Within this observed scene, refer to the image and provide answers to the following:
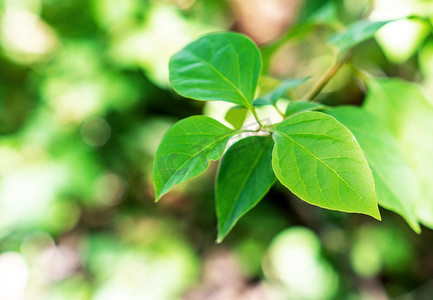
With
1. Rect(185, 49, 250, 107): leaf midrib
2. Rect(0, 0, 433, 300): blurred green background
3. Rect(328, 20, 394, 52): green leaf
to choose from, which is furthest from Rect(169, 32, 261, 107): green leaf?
Rect(0, 0, 433, 300): blurred green background

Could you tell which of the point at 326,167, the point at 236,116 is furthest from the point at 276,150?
the point at 236,116

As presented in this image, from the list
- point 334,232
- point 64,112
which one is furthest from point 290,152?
point 334,232

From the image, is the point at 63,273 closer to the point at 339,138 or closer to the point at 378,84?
the point at 378,84

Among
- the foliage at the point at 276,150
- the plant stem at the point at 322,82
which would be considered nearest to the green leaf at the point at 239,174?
the foliage at the point at 276,150

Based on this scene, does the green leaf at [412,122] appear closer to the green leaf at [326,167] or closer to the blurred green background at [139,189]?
the green leaf at [326,167]

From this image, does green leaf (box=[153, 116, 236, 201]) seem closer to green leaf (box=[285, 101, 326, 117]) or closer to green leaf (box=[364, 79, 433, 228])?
green leaf (box=[285, 101, 326, 117])

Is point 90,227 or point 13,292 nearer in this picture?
point 13,292
